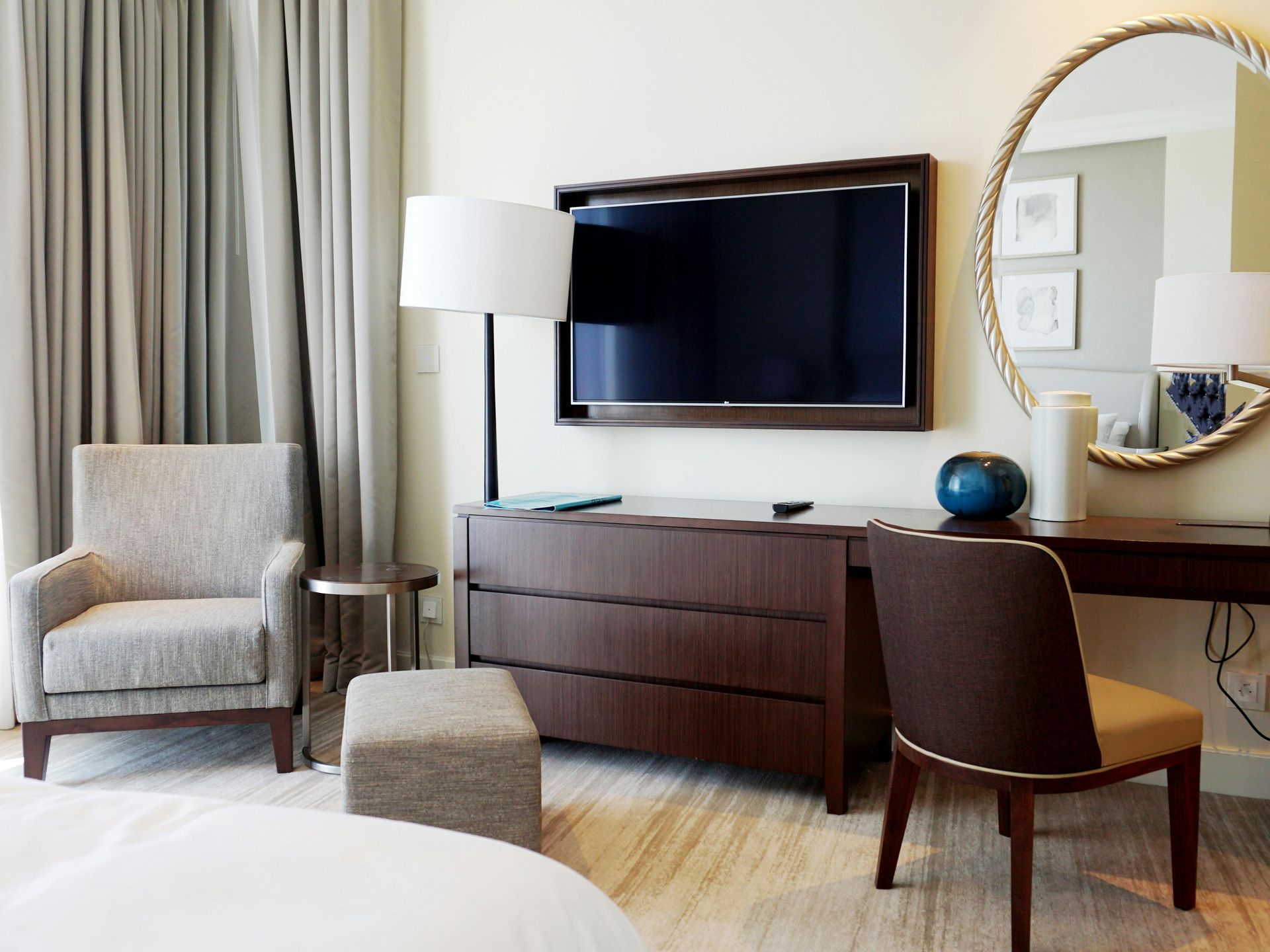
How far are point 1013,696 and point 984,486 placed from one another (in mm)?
779

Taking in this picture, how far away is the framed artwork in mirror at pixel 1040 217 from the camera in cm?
260

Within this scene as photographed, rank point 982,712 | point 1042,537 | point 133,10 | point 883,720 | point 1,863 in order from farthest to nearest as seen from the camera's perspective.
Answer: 1. point 133,10
2. point 883,720
3. point 1042,537
4. point 982,712
5. point 1,863

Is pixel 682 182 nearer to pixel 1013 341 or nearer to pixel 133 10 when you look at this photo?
pixel 1013 341

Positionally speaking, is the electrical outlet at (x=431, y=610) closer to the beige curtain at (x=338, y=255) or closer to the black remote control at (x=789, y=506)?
the beige curtain at (x=338, y=255)

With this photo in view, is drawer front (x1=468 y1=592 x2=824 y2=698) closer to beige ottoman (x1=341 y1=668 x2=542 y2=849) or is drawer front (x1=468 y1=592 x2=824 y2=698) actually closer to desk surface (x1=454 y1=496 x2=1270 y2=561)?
desk surface (x1=454 y1=496 x2=1270 y2=561)

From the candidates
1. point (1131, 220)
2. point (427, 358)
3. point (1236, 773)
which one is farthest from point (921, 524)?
point (427, 358)

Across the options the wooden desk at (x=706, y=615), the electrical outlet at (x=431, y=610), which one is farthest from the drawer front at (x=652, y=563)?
the electrical outlet at (x=431, y=610)

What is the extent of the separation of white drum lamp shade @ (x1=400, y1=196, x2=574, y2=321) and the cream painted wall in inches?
17.1

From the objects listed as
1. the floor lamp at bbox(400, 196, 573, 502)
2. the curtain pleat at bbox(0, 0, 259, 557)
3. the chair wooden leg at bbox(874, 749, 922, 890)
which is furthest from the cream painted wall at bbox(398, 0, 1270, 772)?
the chair wooden leg at bbox(874, 749, 922, 890)

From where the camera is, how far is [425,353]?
344cm

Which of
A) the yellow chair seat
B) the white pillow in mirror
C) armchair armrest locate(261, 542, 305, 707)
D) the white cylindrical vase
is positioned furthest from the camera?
armchair armrest locate(261, 542, 305, 707)

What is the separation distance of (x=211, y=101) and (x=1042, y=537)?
3233mm

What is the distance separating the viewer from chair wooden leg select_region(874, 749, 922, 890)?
6.66ft

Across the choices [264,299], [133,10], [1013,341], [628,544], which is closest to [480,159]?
[264,299]
